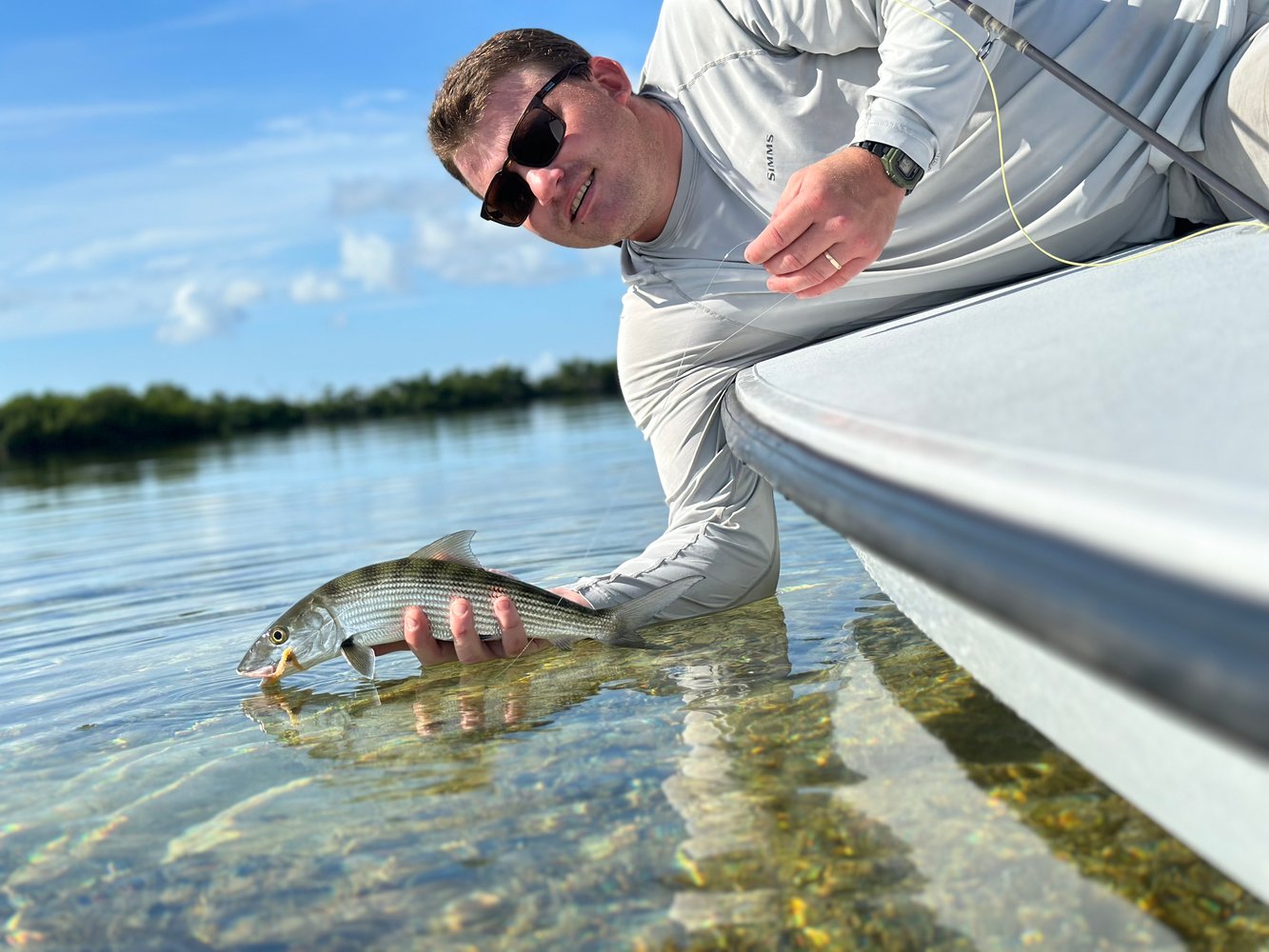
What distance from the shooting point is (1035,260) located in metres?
3.61

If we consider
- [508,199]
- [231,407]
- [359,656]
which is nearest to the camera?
[359,656]

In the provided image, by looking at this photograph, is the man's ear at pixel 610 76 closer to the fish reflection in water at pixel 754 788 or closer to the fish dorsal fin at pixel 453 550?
the fish dorsal fin at pixel 453 550

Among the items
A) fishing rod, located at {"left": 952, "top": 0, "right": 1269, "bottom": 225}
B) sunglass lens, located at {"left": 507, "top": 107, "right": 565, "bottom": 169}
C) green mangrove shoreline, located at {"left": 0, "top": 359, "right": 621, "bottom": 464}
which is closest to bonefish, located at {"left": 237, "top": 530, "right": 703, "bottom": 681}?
sunglass lens, located at {"left": 507, "top": 107, "right": 565, "bottom": 169}

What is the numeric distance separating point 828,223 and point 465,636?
159 centimetres

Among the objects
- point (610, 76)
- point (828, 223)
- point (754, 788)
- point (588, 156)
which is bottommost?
point (754, 788)

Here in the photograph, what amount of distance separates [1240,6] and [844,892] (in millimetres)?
2680

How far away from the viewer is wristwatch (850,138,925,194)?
287cm

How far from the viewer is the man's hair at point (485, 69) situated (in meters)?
3.92

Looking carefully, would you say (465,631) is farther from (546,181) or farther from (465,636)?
(546,181)

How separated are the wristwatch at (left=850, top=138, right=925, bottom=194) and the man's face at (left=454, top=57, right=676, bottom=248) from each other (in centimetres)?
107

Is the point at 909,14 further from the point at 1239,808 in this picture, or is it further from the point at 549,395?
the point at 549,395

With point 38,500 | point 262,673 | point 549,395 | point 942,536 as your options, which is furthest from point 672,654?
point 549,395

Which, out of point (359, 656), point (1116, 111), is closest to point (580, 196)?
point (359, 656)

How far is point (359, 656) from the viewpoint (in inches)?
139
